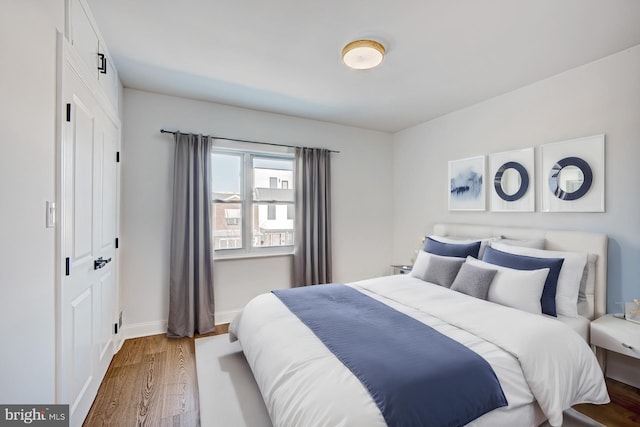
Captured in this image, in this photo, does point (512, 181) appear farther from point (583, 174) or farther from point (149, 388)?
point (149, 388)

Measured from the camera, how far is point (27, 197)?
118 cm

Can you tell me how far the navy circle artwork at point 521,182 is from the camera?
292 centimetres

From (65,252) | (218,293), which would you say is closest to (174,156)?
(218,293)

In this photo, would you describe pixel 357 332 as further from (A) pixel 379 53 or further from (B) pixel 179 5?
(B) pixel 179 5

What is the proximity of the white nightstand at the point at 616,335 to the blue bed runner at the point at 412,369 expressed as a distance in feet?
4.25

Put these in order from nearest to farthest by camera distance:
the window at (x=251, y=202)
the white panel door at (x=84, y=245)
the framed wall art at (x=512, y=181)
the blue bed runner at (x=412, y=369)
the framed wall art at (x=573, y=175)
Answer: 1. the blue bed runner at (x=412, y=369)
2. the white panel door at (x=84, y=245)
3. the framed wall art at (x=573, y=175)
4. the framed wall art at (x=512, y=181)
5. the window at (x=251, y=202)

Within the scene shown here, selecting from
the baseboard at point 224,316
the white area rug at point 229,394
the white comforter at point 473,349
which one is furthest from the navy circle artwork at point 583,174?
the baseboard at point 224,316

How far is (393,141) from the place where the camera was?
470 centimetres

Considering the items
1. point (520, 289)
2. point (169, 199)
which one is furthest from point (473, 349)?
point (169, 199)

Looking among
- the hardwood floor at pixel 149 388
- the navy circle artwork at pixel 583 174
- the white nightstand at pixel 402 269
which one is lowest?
the hardwood floor at pixel 149 388

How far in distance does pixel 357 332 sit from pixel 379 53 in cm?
205

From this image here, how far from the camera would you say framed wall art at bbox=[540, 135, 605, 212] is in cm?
242

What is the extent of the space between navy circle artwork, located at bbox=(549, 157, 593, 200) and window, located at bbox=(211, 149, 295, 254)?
9.43 feet

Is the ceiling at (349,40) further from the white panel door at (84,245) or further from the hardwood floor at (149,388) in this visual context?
the hardwood floor at (149,388)
